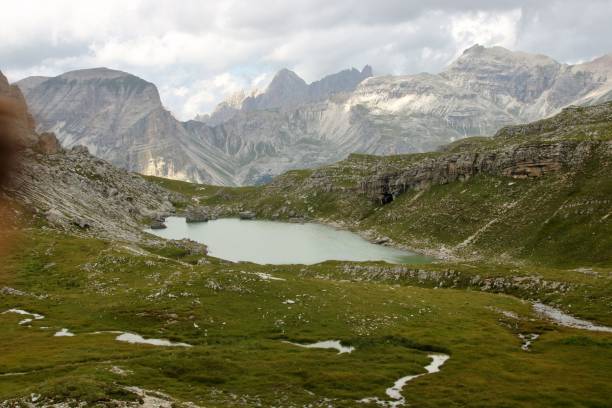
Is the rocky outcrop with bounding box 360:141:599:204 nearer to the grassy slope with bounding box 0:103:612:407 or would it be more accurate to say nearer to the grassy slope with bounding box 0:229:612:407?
the grassy slope with bounding box 0:103:612:407

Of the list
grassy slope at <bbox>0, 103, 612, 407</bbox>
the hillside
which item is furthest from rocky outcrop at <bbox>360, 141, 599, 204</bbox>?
grassy slope at <bbox>0, 103, 612, 407</bbox>

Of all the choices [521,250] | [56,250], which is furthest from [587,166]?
[56,250]

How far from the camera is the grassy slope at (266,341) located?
41656mm

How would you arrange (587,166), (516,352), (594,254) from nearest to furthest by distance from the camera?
(516,352) → (594,254) → (587,166)

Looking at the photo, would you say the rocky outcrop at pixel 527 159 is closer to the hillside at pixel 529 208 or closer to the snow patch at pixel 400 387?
the hillside at pixel 529 208

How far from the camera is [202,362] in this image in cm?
4728

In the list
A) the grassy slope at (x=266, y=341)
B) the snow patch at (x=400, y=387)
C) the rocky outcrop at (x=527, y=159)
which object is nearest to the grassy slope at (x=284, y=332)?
the grassy slope at (x=266, y=341)

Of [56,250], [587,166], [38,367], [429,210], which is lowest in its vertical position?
[38,367]

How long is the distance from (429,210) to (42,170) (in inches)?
5093

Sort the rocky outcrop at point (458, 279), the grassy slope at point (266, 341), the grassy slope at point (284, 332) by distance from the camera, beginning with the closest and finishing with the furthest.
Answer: the grassy slope at point (266, 341), the grassy slope at point (284, 332), the rocky outcrop at point (458, 279)

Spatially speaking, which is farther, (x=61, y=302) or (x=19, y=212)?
(x=19, y=212)

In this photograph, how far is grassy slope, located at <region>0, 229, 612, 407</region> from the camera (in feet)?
137

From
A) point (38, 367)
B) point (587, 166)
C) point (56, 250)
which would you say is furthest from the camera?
point (587, 166)

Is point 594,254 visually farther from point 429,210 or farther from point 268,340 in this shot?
point 268,340
